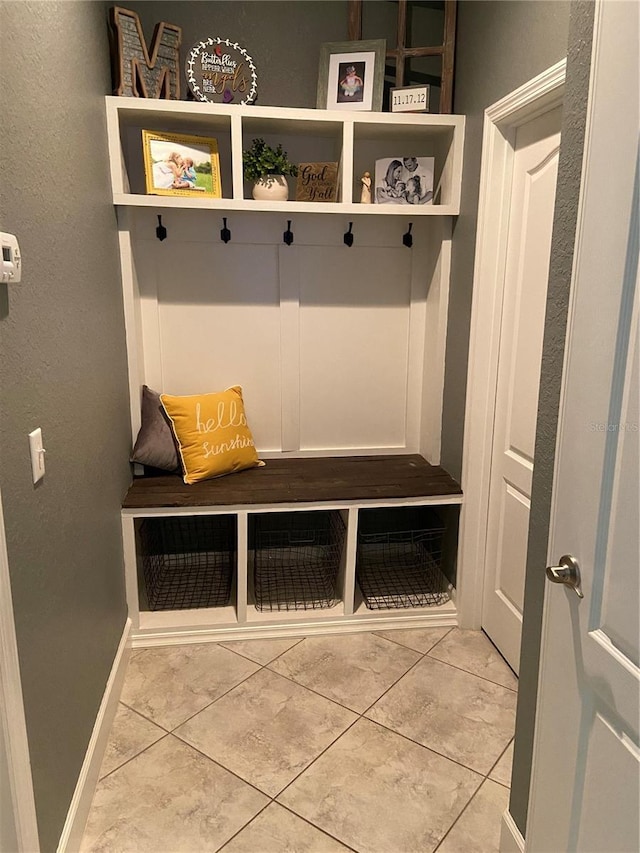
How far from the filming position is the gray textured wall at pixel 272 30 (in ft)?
8.13

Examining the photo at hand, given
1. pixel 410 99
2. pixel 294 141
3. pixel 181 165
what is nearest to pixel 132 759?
pixel 181 165

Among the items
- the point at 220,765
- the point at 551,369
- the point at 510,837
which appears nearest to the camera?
the point at 551,369

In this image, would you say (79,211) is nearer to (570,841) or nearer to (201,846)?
(201,846)

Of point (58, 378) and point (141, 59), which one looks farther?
point (141, 59)

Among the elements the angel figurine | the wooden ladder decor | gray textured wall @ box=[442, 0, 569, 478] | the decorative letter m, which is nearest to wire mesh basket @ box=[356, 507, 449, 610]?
gray textured wall @ box=[442, 0, 569, 478]

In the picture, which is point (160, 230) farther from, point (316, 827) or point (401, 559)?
point (316, 827)

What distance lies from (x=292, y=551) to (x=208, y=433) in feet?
2.81

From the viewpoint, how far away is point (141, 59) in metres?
2.32

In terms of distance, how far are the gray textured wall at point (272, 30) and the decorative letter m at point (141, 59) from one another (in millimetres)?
130

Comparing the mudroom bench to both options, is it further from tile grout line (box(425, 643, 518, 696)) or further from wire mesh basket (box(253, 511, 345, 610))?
tile grout line (box(425, 643, 518, 696))

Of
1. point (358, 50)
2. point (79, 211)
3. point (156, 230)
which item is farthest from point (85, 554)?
point (358, 50)

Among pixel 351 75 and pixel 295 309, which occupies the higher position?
pixel 351 75

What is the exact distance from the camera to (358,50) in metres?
2.45

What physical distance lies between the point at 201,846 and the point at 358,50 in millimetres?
2898
